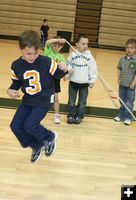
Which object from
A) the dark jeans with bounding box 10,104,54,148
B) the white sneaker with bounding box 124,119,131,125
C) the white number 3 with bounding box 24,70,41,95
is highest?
the white number 3 with bounding box 24,70,41,95

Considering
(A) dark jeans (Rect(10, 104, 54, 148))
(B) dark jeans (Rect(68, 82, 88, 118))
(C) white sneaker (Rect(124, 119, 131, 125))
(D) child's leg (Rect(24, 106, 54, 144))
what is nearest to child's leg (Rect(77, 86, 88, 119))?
(B) dark jeans (Rect(68, 82, 88, 118))

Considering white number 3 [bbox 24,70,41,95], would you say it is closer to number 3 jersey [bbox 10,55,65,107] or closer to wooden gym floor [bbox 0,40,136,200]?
number 3 jersey [bbox 10,55,65,107]

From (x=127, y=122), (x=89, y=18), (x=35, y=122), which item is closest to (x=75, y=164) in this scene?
(x=35, y=122)

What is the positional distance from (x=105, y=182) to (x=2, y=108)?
282 centimetres

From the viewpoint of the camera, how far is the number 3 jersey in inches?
142

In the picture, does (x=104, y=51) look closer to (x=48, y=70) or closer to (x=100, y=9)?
(x=100, y=9)

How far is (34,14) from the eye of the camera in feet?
52.4

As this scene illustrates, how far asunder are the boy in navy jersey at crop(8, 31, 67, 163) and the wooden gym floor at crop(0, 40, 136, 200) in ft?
0.88

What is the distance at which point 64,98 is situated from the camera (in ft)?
23.4

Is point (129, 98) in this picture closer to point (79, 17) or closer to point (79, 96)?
point (79, 96)

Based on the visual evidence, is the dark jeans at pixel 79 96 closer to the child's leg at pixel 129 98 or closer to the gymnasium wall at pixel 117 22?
the child's leg at pixel 129 98

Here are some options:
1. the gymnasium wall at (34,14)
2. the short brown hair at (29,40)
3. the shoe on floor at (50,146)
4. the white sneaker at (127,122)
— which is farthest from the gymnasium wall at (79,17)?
the short brown hair at (29,40)

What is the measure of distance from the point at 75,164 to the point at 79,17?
12545mm

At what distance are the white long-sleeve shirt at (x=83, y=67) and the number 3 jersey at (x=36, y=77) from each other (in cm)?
180
